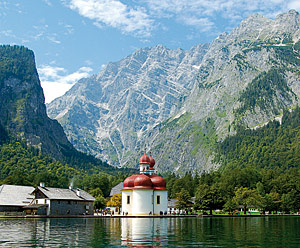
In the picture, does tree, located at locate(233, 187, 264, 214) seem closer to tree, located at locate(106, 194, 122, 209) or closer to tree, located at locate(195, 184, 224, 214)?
tree, located at locate(195, 184, 224, 214)

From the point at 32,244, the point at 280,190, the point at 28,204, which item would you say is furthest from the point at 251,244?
the point at 280,190

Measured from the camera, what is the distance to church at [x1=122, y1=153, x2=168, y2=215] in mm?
109812

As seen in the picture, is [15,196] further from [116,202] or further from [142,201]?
[116,202]

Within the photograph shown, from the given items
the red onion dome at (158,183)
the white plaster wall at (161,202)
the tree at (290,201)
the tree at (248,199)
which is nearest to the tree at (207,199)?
the white plaster wall at (161,202)

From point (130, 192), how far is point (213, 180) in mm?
76992

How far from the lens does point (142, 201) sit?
10969 centimetres

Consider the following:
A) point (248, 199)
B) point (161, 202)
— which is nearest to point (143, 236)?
point (161, 202)

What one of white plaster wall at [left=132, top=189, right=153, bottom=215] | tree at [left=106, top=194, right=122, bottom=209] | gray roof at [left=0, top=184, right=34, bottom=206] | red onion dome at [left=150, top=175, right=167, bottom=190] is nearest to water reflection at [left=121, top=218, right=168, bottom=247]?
Result: white plaster wall at [left=132, top=189, right=153, bottom=215]

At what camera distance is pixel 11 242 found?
111 ft

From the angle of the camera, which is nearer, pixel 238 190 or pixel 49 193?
pixel 49 193

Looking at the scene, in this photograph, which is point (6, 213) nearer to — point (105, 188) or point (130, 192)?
point (130, 192)

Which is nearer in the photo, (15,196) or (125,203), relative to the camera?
(15,196)

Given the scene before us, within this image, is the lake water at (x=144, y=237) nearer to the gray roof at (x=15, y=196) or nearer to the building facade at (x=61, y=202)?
the building facade at (x=61, y=202)

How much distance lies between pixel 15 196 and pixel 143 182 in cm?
3634
